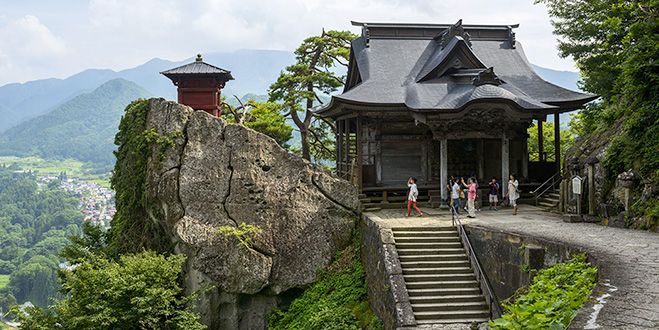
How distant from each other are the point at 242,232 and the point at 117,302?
422cm

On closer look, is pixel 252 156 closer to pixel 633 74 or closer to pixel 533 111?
pixel 533 111

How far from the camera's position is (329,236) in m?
16.1

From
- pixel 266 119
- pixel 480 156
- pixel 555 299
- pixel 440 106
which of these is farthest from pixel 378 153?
pixel 555 299

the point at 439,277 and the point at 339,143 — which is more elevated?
the point at 339,143

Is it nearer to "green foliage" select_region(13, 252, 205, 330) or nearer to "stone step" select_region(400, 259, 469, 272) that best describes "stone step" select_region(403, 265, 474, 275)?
"stone step" select_region(400, 259, 469, 272)

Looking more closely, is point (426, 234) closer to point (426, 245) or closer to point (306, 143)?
point (426, 245)

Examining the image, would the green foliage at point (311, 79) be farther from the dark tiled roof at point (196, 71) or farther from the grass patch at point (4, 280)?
the grass patch at point (4, 280)

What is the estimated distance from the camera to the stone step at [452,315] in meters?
10.8

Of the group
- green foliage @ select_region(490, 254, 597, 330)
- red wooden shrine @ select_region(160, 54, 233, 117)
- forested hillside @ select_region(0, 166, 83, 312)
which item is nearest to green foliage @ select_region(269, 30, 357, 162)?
red wooden shrine @ select_region(160, 54, 233, 117)

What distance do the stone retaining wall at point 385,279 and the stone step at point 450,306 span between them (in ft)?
1.21

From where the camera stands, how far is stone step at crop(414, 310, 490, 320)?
35.6 ft

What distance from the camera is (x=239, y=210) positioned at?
52.1 feet

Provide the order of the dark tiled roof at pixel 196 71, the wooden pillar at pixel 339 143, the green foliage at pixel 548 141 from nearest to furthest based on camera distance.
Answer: the dark tiled roof at pixel 196 71 → the wooden pillar at pixel 339 143 → the green foliage at pixel 548 141

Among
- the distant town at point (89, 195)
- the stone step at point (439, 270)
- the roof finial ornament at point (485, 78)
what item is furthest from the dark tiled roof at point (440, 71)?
the distant town at point (89, 195)
